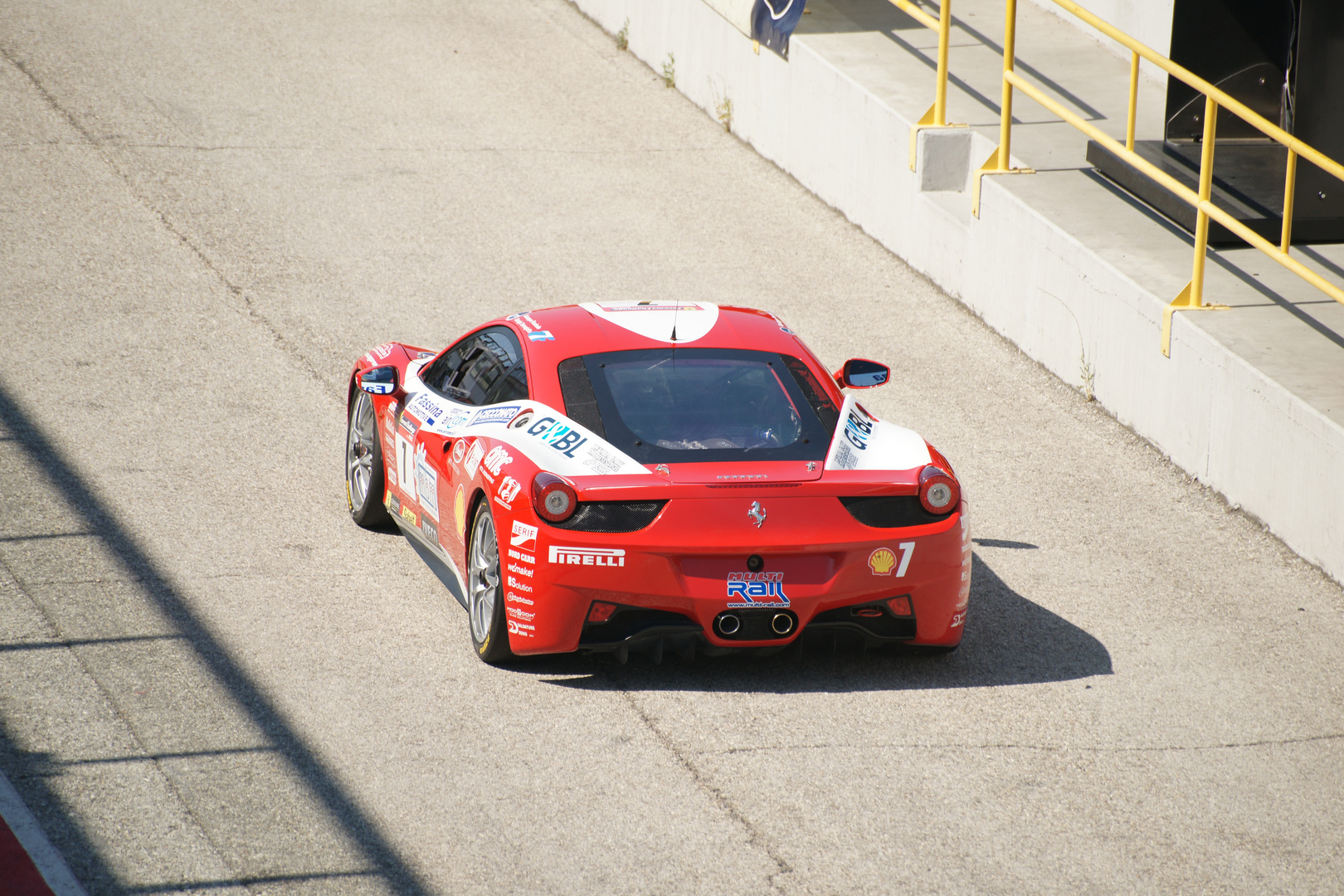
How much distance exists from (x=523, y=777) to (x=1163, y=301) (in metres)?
5.80

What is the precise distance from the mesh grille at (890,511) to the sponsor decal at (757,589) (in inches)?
16.2

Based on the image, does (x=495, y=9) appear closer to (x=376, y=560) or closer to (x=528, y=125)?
(x=528, y=125)

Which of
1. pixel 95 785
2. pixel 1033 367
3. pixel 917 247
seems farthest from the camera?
pixel 917 247

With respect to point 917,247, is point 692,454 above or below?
above

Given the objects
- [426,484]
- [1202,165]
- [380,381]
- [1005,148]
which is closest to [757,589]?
[426,484]

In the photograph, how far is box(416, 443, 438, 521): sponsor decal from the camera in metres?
7.60

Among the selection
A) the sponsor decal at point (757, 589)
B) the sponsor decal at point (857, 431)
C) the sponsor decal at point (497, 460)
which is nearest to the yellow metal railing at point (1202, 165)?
the sponsor decal at point (857, 431)

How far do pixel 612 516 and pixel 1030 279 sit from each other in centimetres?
609

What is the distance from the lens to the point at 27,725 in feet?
20.4

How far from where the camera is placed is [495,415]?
23.7 feet

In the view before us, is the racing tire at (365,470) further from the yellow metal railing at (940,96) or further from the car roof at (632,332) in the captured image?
the yellow metal railing at (940,96)

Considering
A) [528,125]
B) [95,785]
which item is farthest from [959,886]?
[528,125]

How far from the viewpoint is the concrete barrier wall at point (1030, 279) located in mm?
8719

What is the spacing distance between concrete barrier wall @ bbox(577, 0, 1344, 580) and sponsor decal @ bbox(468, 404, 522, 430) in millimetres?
4173
